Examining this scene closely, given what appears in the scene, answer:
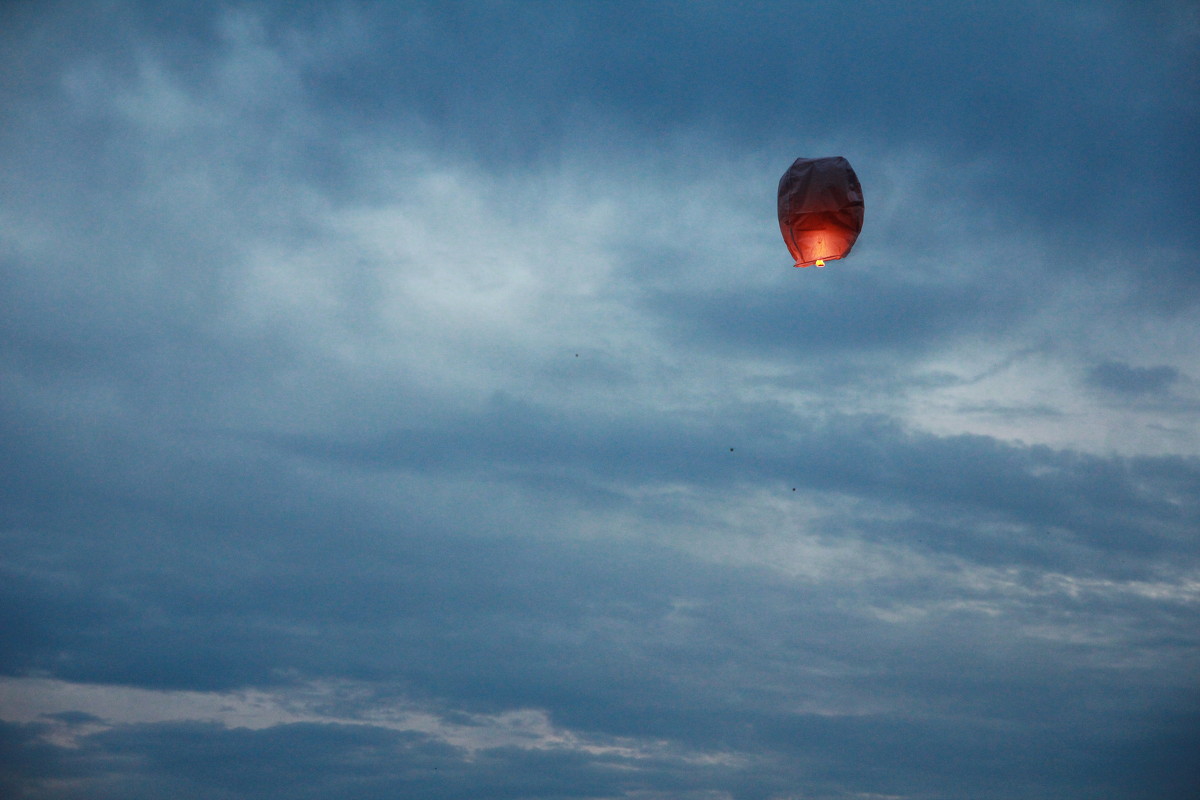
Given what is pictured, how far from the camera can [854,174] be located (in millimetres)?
35188

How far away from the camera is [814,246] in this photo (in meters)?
35.4

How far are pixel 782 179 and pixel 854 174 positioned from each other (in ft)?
5.87

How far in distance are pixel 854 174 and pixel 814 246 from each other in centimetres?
204

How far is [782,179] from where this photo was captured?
35.5m

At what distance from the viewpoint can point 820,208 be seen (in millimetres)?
34688

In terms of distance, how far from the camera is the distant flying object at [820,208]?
34750 mm

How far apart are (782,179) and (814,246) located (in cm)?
188

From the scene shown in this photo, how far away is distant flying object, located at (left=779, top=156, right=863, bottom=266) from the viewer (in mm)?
34750
